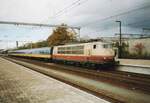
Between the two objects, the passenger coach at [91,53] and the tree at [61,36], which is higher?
the tree at [61,36]

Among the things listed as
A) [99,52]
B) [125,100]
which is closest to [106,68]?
[99,52]

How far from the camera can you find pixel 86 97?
29.9 ft

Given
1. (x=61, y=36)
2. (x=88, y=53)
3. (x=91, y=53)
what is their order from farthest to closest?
(x=61, y=36) → (x=88, y=53) → (x=91, y=53)

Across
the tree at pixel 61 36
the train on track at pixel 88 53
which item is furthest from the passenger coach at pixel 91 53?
the tree at pixel 61 36

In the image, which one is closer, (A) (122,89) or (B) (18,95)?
A: (B) (18,95)

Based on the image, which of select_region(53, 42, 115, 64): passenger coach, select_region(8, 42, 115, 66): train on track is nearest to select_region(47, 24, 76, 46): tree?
select_region(8, 42, 115, 66): train on track

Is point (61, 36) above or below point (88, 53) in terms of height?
above

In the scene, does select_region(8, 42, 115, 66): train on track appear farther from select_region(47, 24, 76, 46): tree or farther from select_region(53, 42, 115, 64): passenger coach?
select_region(47, 24, 76, 46): tree

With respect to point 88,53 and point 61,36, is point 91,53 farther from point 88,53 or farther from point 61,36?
point 61,36

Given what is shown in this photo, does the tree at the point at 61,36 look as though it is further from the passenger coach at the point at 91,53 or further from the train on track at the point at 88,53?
the passenger coach at the point at 91,53

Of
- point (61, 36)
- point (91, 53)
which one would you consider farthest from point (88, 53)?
point (61, 36)

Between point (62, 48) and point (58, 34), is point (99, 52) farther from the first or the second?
point (58, 34)

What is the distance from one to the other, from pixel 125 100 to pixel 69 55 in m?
21.0

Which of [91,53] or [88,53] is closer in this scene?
[91,53]
